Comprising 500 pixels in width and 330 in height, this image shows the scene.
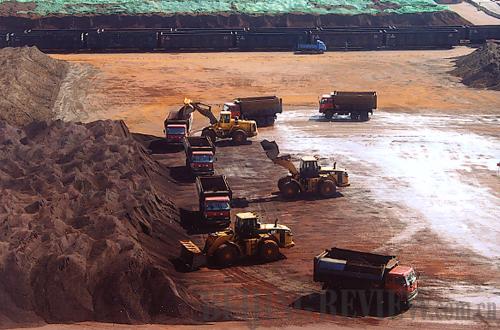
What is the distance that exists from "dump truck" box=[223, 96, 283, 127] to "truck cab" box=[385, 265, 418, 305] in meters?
32.2

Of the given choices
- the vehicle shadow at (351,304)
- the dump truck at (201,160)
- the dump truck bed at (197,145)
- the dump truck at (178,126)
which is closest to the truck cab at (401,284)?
the vehicle shadow at (351,304)

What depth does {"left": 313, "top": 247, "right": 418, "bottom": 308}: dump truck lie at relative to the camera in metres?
30.3

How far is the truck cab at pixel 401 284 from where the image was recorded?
30.2 meters

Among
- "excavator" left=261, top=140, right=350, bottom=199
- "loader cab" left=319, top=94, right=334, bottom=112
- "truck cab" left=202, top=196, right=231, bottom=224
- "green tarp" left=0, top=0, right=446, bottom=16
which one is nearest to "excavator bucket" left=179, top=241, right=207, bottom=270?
"truck cab" left=202, top=196, right=231, bottom=224

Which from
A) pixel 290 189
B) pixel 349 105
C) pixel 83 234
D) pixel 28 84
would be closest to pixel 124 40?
pixel 28 84

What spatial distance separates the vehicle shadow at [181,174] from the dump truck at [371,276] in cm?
1699

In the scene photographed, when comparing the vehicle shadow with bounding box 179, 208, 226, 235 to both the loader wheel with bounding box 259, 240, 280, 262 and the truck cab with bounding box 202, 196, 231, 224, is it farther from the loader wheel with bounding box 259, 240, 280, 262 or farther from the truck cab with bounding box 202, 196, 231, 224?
the loader wheel with bounding box 259, 240, 280, 262

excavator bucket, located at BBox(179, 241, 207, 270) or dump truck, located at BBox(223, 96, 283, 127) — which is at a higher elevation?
excavator bucket, located at BBox(179, 241, 207, 270)

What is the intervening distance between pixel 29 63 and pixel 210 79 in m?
15.0

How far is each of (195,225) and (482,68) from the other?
1805 inches

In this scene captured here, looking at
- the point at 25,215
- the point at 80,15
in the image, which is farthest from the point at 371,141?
the point at 80,15

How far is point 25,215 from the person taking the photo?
1321 inches

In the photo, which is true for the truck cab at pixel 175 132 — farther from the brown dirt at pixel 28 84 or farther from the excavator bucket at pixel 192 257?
the excavator bucket at pixel 192 257

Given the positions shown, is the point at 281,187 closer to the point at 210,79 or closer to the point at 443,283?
the point at 443,283
